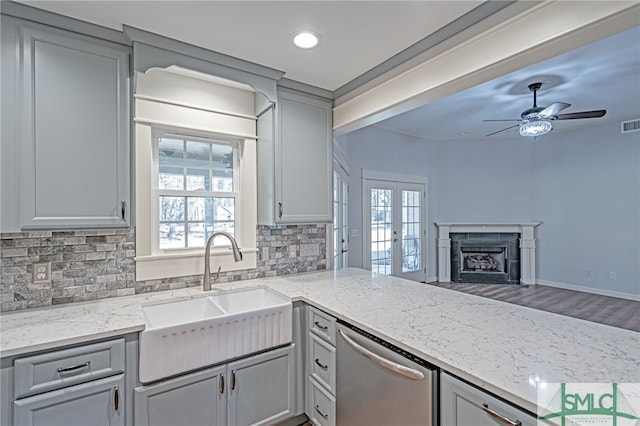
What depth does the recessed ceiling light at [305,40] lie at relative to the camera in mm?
1806

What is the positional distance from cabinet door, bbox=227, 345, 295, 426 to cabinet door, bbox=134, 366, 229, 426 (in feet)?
0.21

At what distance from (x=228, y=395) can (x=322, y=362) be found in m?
0.55

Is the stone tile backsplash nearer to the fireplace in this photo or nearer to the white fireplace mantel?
the white fireplace mantel

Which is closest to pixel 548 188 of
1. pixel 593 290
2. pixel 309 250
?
pixel 593 290

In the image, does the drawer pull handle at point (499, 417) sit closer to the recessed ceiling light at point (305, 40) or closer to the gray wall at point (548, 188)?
the recessed ceiling light at point (305, 40)

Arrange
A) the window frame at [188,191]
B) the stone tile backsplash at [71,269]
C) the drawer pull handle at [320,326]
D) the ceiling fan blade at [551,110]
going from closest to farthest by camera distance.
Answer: the stone tile backsplash at [71,269] < the drawer pull handle at [320,326] < the window frame at [188,191] < the ceiling fan blade at [551,110]

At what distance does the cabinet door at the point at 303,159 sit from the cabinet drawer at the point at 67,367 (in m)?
1.28

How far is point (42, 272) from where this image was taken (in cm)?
178

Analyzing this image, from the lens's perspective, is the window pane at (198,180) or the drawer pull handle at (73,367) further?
the window pane at (198,180)

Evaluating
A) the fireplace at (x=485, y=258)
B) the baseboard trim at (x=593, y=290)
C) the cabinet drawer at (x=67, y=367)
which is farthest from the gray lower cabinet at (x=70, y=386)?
the baseboard trim at (x=593, y=290)

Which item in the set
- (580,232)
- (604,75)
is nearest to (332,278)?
(604,75)

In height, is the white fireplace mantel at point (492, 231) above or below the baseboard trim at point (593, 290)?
above

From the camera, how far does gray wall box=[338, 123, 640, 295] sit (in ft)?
16.1

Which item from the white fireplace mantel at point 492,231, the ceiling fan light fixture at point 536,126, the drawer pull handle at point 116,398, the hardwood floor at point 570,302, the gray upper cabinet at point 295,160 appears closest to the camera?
the drawer pull handle at point 116,398
